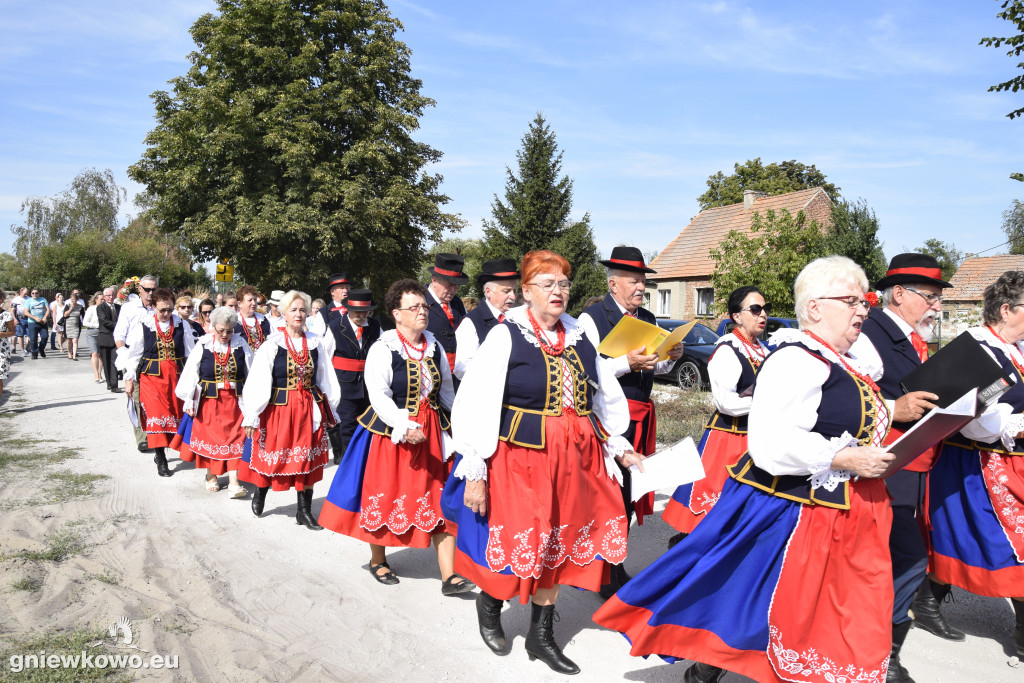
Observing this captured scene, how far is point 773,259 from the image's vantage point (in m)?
18.6

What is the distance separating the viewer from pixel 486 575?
3.62 meters

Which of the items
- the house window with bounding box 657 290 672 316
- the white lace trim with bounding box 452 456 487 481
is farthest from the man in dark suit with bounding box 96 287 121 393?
the house window with bounding box 657 290 672 316

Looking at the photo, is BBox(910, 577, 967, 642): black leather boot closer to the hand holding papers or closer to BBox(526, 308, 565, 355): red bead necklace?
the hand holding papers

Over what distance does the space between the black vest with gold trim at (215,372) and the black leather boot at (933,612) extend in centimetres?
596

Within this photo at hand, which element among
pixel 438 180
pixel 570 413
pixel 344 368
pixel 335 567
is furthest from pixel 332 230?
pixel 570 413

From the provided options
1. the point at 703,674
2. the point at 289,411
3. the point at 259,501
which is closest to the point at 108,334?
the point at 259,501

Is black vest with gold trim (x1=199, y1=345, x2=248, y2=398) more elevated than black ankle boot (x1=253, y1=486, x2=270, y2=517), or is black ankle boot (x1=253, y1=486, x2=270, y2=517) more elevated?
black vest with gold trim (x1=199, y1=345, x2=248, y2=398)

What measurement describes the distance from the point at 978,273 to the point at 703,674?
42.7 metres

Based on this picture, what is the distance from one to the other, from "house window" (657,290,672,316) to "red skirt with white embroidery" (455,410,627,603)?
30.1m

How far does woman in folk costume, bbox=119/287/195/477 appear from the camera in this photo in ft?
26.2

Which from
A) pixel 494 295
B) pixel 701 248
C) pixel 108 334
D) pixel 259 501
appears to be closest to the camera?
pixel 494 295

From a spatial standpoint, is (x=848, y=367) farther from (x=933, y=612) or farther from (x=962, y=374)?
(x=933, y=612)

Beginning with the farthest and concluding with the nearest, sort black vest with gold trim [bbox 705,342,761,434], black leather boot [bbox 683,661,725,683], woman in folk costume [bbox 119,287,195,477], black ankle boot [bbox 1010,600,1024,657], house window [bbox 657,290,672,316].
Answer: house window [bbox 657,290,672,316] → woman in folk costume [bbox 119,287,195,477] → black vest with gold trim [bbox 705,342,761,434] → black ankle boot [bbox 1010,600,1024,657] → black leather boot [bbox 683,661,725,683]

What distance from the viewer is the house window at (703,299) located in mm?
31203
